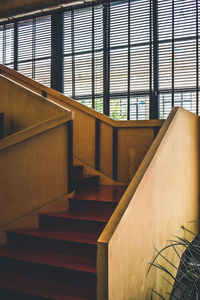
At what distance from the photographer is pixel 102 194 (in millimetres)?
3311

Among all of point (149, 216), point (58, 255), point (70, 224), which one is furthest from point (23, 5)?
point (149, 216)

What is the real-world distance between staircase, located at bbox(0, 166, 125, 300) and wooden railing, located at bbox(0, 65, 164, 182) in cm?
86

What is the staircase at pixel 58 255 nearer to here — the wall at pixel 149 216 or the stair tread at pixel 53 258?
the stair tread at pixel 53 258

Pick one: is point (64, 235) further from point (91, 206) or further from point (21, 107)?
point (21, 107)

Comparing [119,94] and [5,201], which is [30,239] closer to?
[5,201]

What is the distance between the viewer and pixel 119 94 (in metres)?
5.51

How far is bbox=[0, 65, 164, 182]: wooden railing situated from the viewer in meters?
3.87

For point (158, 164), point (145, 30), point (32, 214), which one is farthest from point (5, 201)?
point (145, 30)

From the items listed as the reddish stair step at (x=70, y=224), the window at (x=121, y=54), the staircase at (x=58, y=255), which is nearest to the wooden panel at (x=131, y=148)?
the staircase at (x=58, y=255)

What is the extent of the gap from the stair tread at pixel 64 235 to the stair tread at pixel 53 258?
13cm

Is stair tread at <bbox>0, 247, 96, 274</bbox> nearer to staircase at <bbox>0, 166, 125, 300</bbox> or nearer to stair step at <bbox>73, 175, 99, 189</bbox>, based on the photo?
staircase at <bbox>0, 166, 125, 300</bbox>

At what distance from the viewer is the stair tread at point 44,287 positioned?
6.72 ft

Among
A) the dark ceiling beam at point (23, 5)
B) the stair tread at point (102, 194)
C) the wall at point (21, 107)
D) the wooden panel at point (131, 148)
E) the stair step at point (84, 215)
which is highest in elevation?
the dark ceiling beam at point (23, 5)

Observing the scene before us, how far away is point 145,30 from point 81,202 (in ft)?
12.0
